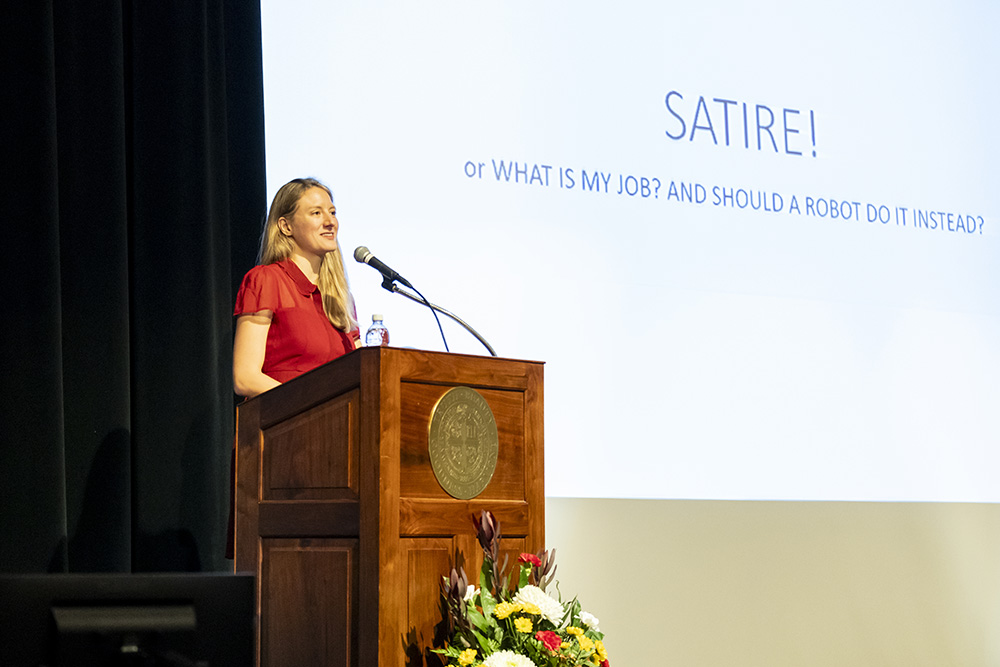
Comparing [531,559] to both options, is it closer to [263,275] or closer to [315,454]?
[315,454]

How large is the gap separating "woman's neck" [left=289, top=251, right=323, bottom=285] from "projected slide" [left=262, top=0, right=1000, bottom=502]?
51 cm

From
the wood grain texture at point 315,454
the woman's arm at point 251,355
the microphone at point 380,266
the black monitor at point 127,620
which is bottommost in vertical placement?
the black monitor at point 127,620

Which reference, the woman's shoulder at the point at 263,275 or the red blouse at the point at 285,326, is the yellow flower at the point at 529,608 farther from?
the woman's shoulder at the point at 263,275

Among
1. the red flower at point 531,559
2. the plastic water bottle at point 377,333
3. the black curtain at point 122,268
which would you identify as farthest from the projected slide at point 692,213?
the red flower at point 531,559

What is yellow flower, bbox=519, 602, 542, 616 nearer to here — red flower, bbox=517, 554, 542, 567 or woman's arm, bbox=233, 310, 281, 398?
red flower, bbox=517, 554, 542, 567

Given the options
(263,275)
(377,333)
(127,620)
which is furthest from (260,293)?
(127,620)

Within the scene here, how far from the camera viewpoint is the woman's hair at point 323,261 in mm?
2500

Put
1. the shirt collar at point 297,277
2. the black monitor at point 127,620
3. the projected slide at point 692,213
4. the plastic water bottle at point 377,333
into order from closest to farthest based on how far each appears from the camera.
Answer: the black monitor at point 127,620 < the plastic water bottle at point 377,333 < the shirt collar at point 297,277 < the projected slide at point 692,213

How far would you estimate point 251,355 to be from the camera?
92.4 inches

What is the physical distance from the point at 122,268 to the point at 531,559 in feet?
5.57

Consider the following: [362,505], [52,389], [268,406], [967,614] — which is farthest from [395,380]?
[967,614]

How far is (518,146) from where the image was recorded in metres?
3.38

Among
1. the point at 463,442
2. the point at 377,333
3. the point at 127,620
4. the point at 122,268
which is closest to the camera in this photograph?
the point at 127,620

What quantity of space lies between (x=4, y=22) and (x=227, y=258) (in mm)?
889
